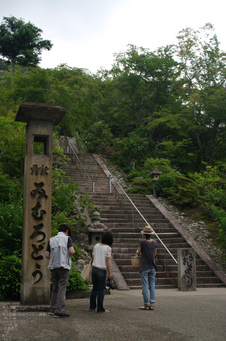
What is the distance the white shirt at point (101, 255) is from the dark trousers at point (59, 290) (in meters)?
0.60

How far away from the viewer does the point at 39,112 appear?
6.60m

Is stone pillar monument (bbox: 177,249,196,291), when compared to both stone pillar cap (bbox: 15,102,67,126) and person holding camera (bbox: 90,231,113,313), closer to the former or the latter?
person holding camera (bbox: 90,231,113,313)

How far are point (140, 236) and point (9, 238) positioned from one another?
6.01 meters

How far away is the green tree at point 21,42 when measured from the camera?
91.3 ft

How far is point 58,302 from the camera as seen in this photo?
5039mm

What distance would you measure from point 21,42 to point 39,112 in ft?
81.3

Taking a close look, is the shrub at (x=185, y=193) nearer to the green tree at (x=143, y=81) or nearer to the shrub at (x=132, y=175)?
the shrub at (x=132, y=175)

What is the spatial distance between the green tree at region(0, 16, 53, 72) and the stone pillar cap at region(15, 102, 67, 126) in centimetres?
2316

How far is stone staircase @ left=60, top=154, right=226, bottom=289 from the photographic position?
10.3 meters

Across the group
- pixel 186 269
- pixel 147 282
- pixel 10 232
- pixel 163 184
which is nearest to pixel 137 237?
pixel 186 269

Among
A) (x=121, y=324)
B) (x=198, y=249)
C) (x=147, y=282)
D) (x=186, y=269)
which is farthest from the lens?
(x=198, y=249)

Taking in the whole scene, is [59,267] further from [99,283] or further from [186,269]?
[186,269]

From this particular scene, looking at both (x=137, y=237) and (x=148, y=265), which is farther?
(x=137, y=237)

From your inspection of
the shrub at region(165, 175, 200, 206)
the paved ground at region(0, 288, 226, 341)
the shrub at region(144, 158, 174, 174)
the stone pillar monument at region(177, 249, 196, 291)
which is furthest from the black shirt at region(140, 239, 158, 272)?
the shrub at region(144, 158, 174, 174)
